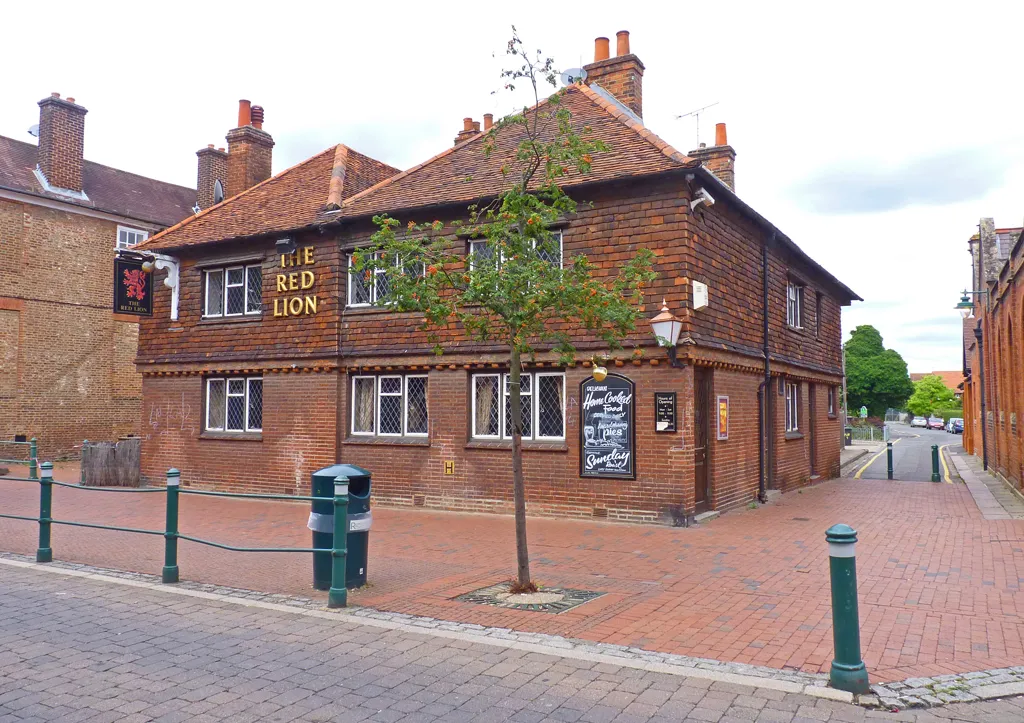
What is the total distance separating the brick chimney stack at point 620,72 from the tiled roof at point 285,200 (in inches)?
221

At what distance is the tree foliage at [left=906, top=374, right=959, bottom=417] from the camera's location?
115 meters

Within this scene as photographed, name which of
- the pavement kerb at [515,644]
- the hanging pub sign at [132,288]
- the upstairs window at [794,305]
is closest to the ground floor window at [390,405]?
the hanging pub sign at [132,288]

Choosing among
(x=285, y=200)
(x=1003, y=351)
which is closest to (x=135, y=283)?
(x=285, y=200)

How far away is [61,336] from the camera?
24.4 metres

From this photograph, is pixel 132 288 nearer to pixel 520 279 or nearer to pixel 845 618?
pixel 520 279

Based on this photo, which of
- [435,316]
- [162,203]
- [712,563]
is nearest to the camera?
[435,316]

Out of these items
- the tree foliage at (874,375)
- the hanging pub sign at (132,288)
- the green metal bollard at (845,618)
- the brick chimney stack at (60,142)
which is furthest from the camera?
the tree foliage at (874,375)

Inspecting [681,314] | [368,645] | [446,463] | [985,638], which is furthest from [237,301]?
[985,638]

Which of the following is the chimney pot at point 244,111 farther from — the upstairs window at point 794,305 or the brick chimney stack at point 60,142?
the upstairs window at point 794,305

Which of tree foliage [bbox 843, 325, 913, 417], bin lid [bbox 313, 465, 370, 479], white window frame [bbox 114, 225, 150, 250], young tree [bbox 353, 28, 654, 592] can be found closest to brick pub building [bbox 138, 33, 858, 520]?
young tree [bbox 353, 28, 654, 592]

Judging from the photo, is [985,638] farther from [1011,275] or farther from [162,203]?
[162,203]

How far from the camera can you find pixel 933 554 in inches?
380

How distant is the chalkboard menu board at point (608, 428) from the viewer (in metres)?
12.3

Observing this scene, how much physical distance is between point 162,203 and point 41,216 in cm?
586
